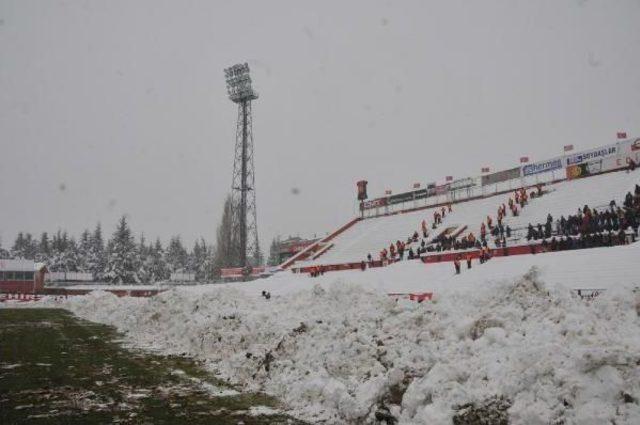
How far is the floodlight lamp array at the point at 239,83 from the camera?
61.8 metres

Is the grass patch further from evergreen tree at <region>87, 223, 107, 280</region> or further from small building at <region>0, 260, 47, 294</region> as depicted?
evergreen tree at <region>87, 223, 107, 280</region>

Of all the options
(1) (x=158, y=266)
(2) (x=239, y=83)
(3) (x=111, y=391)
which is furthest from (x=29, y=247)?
(3) (x=111, y=391)

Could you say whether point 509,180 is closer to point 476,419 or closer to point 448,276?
point 448,276

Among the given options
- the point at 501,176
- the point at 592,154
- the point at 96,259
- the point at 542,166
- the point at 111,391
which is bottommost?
the point at 111,391

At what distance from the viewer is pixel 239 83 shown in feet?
204

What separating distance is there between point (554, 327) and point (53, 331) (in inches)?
694

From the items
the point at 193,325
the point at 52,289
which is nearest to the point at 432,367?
the point at 193,325

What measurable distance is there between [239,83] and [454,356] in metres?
59.8

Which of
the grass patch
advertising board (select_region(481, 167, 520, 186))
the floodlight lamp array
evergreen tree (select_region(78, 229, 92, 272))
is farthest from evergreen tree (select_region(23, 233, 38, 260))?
the grass patch

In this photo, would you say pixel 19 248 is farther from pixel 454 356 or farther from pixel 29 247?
pixel 454 356

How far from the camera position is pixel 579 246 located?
22.7m

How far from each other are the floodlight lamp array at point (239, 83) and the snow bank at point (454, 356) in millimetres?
52528

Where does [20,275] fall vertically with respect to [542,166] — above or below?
below

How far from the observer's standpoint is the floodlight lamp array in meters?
61.8
